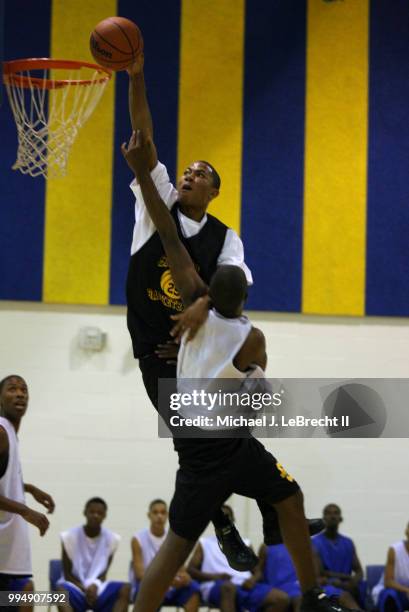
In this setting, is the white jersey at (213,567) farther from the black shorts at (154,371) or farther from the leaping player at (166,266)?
the black shorts at (154,371)

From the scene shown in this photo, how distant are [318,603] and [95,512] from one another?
5.37 meters

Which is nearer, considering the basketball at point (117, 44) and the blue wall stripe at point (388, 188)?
the basketball at point (117, 44)

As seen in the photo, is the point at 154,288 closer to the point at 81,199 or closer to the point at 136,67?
the point at 136,67

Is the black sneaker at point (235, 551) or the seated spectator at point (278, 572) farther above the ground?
the black sneaker at point (235, 551)

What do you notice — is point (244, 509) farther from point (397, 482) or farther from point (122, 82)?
point (122, 82)

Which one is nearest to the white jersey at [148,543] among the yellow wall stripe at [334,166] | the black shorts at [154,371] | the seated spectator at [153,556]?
the seated spectator at [153,556]

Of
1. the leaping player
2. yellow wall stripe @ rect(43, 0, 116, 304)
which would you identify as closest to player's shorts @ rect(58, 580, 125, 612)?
yellow wall stripe @ rect(43, 0, 116, 304)

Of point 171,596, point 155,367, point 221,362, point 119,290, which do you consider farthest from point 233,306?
point 119,290

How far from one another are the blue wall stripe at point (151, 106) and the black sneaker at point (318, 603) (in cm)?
653

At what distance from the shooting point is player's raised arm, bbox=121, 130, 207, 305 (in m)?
4.78

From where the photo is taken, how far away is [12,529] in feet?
21.7

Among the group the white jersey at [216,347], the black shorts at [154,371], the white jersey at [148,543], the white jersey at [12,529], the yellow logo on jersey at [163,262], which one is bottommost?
the white jersey at [148,543]

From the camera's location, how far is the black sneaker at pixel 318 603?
4.75m

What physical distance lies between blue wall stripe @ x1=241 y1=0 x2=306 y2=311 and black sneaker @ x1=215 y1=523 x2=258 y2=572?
20.2 feet
